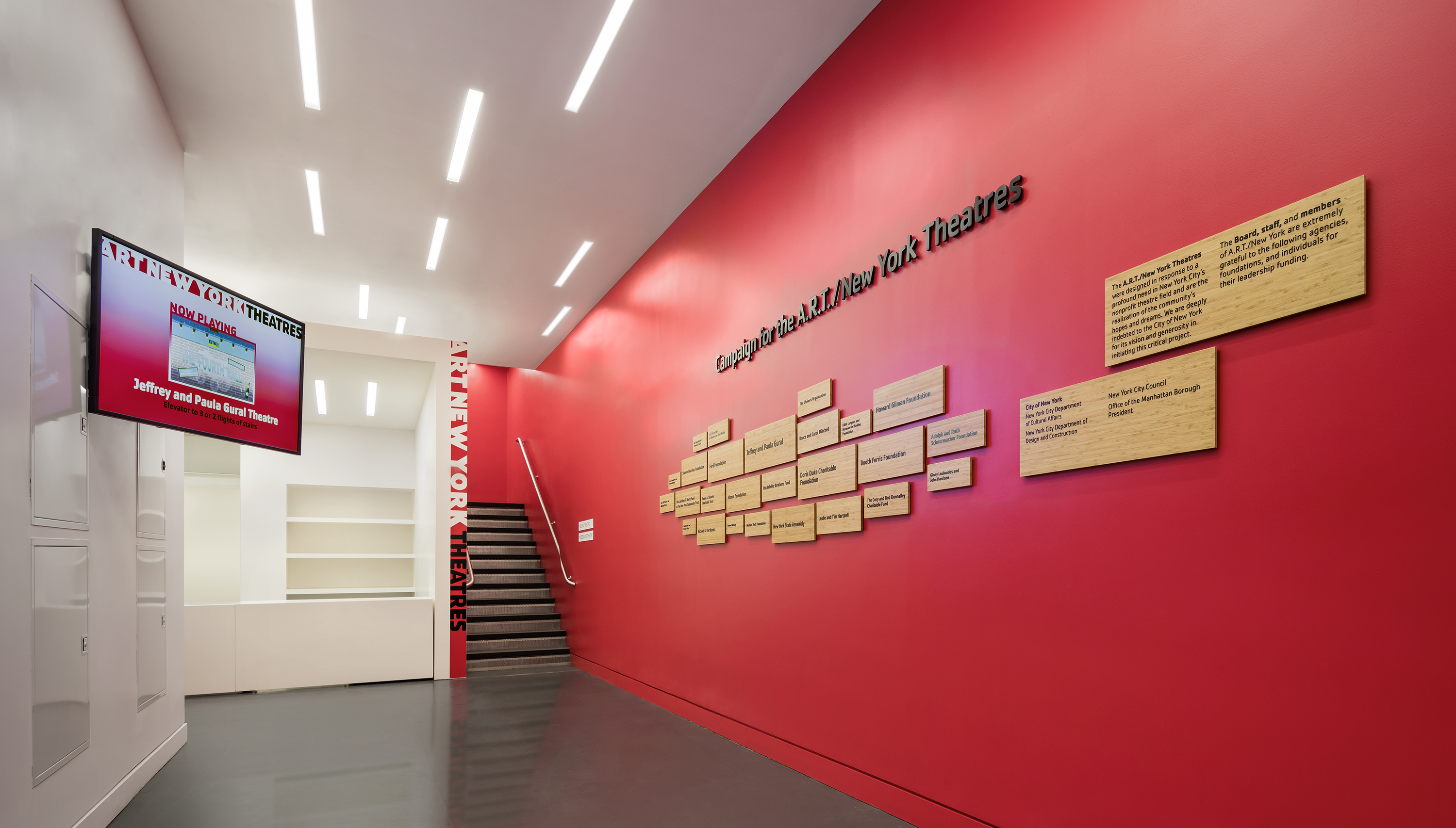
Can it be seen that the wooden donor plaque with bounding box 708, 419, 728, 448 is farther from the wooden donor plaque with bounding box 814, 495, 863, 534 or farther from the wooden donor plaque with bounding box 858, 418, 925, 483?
the wooden donor plaque with bounding box 858, 418, 925, 483

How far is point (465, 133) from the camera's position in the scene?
5.29 m

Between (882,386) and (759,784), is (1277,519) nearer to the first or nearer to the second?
(882,386)

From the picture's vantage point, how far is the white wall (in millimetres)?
2600

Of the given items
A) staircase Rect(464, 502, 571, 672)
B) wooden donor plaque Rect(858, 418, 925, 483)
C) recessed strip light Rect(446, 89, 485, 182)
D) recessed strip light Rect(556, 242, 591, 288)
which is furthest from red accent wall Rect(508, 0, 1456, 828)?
staircase Rect(464, 502, 571, 672)

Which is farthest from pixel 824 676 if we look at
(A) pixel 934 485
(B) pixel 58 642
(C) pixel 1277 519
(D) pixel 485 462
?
(D) pixel 485 462

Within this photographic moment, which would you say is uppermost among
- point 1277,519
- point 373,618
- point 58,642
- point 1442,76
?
point 1442,76

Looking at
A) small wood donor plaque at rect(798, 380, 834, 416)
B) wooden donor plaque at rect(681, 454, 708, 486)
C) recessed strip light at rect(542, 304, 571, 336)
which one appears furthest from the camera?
recessed strip light at rect(542, 304, 571, 336)

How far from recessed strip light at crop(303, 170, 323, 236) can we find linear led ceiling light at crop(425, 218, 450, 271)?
861mm

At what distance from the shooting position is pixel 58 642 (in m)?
3.03

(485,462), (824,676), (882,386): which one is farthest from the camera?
(485,462)

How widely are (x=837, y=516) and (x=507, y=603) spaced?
676 cm

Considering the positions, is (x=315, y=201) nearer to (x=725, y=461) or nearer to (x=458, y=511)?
(x=458, y=511)

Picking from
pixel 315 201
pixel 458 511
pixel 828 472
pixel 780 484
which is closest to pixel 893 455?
pixel 828 472

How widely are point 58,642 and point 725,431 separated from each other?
3582mm
